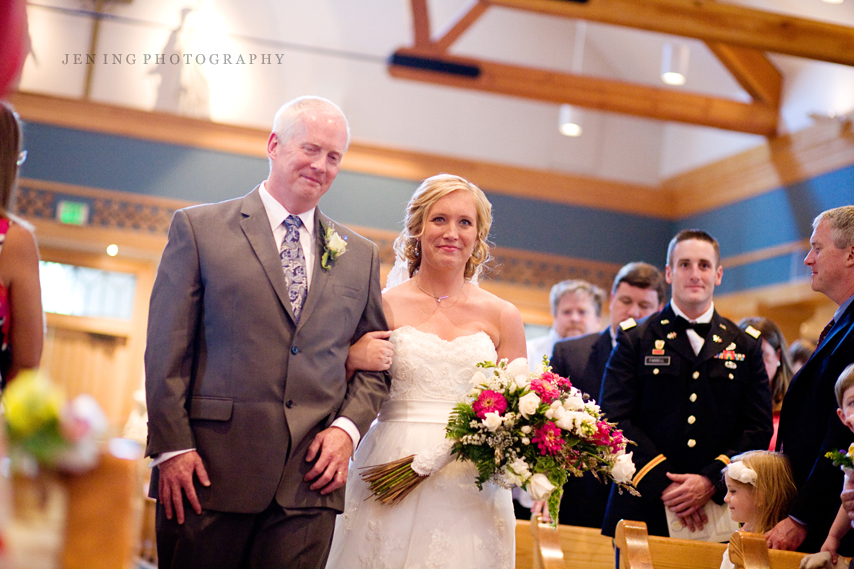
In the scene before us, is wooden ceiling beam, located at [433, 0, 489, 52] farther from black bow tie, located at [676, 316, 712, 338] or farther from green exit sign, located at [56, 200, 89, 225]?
black bow tie, located at [676, 316, 712, 338]

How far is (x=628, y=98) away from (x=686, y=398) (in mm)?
5949

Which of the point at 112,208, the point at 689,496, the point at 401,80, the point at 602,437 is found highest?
the point at 401,80

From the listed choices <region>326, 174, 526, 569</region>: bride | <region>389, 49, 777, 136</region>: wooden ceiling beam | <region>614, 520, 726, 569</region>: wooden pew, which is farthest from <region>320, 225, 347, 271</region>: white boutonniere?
<region>389, 49, 777, 136</region>: wooden ceiling beam

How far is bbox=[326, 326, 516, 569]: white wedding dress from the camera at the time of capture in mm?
2799

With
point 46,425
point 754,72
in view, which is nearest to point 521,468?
point 46,425

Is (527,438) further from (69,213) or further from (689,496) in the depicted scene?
(69,213)

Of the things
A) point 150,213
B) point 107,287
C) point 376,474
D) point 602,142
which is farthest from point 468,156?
point 376,474

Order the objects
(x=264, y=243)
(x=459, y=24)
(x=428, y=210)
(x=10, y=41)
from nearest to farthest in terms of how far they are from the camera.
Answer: (x=10, y=41) < (x=264, y=243) < (x=428, y=210) < (x=459, y=24)

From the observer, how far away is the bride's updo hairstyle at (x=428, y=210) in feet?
10.5

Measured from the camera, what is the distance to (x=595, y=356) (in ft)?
13.9

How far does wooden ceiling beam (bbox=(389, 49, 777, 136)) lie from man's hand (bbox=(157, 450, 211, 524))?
6.69m

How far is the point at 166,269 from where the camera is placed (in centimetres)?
244

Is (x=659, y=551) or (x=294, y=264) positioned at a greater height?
(x=294, y=264)

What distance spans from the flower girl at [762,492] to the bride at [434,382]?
0.80 meters
